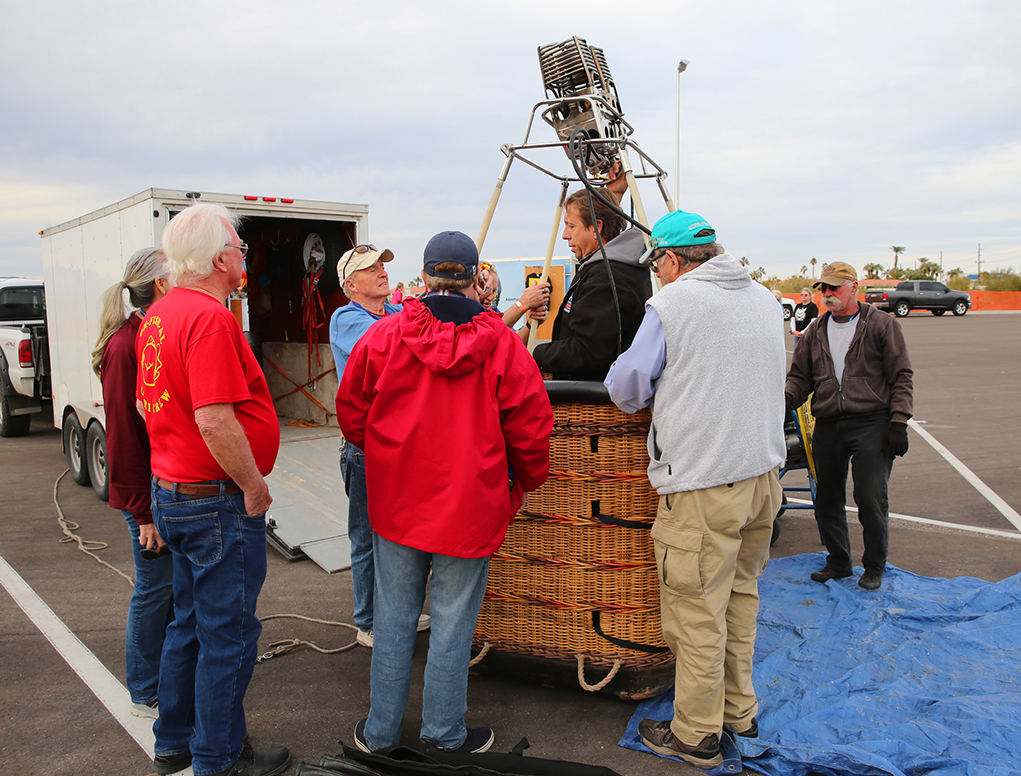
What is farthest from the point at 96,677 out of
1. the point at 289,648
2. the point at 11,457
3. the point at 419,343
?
the point at 11,457

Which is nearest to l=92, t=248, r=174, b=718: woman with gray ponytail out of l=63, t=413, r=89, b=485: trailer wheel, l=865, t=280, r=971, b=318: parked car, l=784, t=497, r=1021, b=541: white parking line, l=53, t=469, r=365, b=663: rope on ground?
l=53, t=469, r=365, b=663: rope on ground

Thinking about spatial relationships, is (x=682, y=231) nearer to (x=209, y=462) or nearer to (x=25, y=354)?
(x=209, y=462)

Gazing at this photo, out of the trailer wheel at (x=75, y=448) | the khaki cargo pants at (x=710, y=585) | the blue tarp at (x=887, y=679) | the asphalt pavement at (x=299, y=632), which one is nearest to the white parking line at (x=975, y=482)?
the asphalt pavement at (x=299, y=632)

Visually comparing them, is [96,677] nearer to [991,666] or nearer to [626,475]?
[626,475]

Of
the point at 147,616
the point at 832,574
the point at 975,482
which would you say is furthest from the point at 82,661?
the point at 975,482

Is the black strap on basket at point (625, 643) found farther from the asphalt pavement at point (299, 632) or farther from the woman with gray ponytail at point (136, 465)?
the woman with gray ponytail at point (136, 465)

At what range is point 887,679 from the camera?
3305 millimetres

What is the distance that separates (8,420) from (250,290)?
4451 millimetres

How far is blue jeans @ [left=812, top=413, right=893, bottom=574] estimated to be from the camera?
4.39 meters

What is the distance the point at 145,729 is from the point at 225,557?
1.18m

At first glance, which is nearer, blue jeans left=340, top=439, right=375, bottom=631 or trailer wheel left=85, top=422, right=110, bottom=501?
blue jeans left=340, top=439, right=375, bottom=631

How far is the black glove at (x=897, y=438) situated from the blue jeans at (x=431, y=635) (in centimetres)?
286

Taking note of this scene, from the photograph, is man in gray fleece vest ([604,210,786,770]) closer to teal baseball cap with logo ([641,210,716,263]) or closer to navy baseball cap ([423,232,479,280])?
teal baseball cap with logo ([641,210,716,263])

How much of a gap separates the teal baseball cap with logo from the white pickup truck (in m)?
9.09
